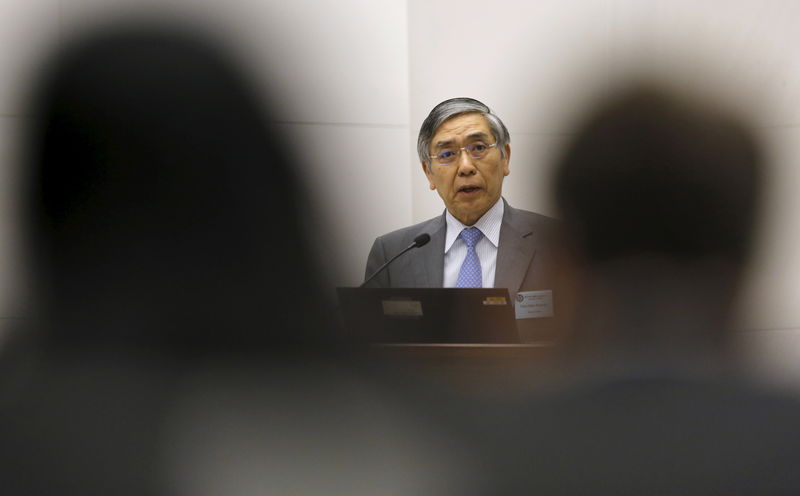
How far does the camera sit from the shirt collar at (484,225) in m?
1.01

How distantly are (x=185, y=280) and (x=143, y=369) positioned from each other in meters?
A: 0.03

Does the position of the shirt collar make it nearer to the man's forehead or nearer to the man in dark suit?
the man in dark suit

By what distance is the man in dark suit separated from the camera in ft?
2.04

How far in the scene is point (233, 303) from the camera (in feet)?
0.92

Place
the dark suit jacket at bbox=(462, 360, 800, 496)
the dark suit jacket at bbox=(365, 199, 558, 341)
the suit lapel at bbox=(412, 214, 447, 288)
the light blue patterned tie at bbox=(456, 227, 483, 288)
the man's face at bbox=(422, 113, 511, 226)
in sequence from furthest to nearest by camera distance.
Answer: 1. the light blue patterned tie at bbox=(456, 227, 483, 288)
2. the suit lapel at bbox=(412, 214, 447, 288)
3. the man's face at bbox=(422, 113, 511, 226)
4. the dark suit jacket at bbox=(365, 199, 558, 341)
5. the dark suit jacket at bbox=(462, 360, 800, 496)

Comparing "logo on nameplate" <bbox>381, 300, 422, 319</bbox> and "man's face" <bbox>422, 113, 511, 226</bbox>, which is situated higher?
"man's face" <bbox>422, 113, 511, 226</bbox>

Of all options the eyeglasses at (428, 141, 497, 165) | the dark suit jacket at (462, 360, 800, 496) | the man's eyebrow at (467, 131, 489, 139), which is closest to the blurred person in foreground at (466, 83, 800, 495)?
the dark suit jacket at (462, 360, 800, 496)

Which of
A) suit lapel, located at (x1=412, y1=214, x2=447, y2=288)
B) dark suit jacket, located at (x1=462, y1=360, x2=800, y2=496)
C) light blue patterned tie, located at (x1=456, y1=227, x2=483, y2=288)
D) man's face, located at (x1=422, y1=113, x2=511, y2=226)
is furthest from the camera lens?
light blue patterned tie, located at (x1=456, y1=227, x2=483, y2=288)

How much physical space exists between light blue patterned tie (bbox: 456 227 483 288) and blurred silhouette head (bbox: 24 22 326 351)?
2.39 ft

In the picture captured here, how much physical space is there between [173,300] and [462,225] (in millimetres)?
946

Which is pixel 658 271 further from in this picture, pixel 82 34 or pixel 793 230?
pixel 82 34

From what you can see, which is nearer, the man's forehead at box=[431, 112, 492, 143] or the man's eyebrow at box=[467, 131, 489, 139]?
the man's eyebrow at box=[467, 131, 489, 139]

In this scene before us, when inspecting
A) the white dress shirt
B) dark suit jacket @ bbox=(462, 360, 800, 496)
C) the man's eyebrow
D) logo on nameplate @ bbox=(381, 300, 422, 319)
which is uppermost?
the man's eyebrow

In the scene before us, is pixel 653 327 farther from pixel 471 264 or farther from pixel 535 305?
pixel 471 264
